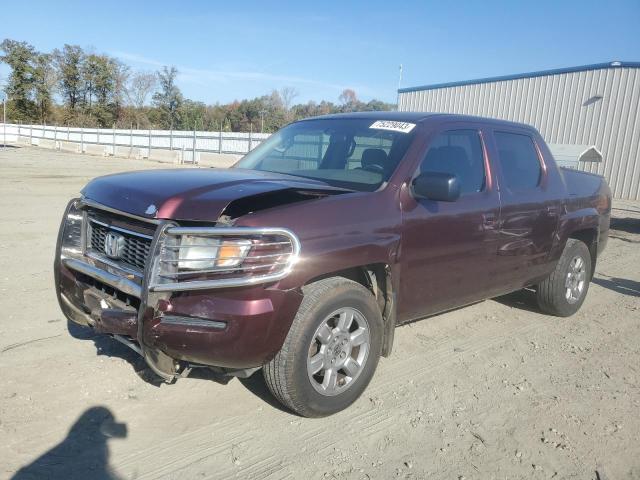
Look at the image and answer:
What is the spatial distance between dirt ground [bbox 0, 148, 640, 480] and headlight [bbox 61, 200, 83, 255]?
0.85 metres

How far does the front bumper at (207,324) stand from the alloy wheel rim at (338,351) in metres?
0.34

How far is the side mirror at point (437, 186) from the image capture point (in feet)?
11.2

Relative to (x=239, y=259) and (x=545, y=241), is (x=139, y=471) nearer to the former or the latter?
(x=239, y=259)

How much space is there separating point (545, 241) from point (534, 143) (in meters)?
0.96

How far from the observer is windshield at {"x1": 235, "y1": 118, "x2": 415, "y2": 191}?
3758 mm

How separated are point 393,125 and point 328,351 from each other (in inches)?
72.0

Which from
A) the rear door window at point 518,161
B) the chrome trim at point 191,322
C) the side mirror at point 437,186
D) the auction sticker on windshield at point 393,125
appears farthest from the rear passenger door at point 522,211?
the chrome trim at point 191,322

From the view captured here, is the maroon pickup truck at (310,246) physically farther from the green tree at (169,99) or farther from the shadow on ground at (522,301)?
the green tree at (169,99)

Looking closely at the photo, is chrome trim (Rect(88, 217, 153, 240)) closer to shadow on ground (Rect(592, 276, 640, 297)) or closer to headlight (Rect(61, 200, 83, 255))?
headlight (Rect(61, 200, 83, 255))

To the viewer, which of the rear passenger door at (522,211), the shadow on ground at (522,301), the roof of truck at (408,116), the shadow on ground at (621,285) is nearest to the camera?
the roof of truck at (408,116)

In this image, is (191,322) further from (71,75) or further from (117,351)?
(71,75)

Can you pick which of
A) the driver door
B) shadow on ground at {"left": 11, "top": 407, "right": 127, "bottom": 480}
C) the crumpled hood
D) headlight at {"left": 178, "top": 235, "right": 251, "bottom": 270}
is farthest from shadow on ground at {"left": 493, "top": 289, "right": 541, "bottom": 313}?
shadow on ground at {"left": 11, "top": 407, "right": 127, "bottom": 480}

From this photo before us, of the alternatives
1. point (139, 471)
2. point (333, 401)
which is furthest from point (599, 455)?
point (139, 471)

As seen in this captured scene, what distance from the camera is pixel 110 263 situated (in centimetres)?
324
